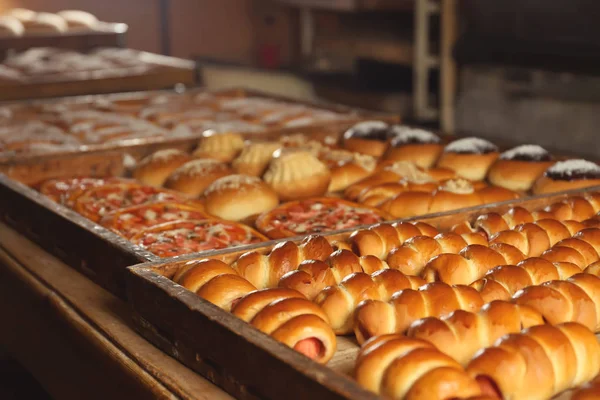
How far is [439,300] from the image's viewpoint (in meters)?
1.75

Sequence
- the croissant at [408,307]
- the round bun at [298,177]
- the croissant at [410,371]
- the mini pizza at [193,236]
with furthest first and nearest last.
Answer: the round bun at [298,177] → the mini pizza at [193,236] → the croissant at [408,307] → the croissant at [410,371]

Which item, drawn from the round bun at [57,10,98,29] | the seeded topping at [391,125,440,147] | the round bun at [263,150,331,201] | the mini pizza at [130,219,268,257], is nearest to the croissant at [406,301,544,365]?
the mini pizza at [130,219,268,257]

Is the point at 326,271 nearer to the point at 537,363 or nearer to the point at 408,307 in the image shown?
the point at 408,307

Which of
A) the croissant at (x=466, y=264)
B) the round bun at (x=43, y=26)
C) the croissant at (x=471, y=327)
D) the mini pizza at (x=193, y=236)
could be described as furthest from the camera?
the round bun at (x=43, y=26)

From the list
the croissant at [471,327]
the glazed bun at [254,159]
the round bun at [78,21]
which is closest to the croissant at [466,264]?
the croissant at [471,327]

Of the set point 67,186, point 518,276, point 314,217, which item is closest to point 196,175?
point 67,186

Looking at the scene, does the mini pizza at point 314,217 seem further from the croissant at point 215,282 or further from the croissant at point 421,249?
the croissant at point 215,282

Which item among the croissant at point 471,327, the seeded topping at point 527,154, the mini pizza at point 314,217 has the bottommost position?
the mini pizza at point 314,217

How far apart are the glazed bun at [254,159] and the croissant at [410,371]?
1931 millimetres

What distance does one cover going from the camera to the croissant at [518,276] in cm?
184

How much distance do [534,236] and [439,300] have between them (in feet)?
1.79

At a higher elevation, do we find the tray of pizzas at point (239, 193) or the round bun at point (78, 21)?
the round bun at point (78, 21)

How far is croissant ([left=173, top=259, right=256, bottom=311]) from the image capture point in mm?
1860

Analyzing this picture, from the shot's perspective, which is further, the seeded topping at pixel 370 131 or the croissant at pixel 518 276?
the seeded topping at pixel 370 131
